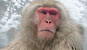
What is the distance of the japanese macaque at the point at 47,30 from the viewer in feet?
3.61

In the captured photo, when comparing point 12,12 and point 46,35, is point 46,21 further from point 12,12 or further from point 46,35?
point 12,12

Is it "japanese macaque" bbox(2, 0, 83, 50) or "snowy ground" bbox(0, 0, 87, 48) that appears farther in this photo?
"japanese macaque" bbox(2, 0, 83, 50)

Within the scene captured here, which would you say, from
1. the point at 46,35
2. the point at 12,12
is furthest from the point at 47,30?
the point at 12,12

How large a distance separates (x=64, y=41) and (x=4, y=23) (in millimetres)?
549

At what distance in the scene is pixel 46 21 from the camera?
1065mm

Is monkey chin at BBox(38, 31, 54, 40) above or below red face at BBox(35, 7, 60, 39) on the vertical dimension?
below

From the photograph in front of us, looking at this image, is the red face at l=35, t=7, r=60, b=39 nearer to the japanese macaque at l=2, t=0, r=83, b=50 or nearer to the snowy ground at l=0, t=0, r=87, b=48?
the japanese macaque at l=2, t=0, r=83, b=50

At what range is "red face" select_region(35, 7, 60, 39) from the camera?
1054mm

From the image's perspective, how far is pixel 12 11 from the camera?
3.08ft

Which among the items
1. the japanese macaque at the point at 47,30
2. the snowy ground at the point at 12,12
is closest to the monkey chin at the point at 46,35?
the japanese macaque at the point at 47,30

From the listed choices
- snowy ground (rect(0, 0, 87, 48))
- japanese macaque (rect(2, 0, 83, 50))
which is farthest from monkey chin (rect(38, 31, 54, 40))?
snowy ground (rect(0, 0, 87, 48))

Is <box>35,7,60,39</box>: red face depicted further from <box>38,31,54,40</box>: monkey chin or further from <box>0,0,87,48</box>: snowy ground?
<box>0,0,87,48</box>: snowy ground

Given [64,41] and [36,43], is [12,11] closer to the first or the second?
[36,43]

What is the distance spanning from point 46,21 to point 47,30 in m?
0.08
